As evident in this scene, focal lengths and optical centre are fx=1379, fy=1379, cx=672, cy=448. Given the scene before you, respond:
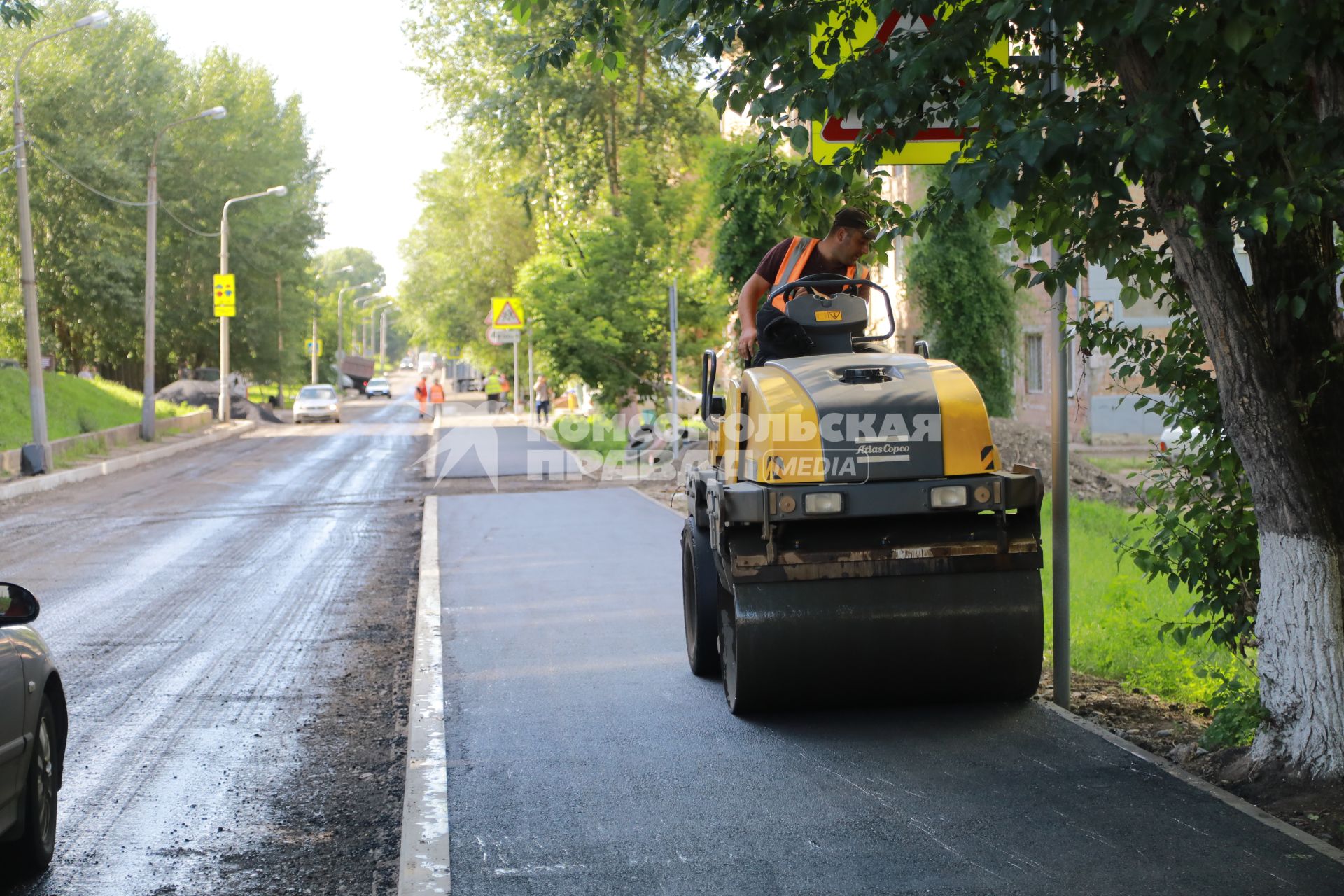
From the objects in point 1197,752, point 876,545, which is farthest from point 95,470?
point 1197,752

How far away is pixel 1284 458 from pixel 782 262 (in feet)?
9.46

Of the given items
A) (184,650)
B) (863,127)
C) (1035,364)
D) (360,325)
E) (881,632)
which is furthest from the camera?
(360,325)

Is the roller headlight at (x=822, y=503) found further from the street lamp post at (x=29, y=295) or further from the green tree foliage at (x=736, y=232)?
the street lamp post at (x=29, y=295)

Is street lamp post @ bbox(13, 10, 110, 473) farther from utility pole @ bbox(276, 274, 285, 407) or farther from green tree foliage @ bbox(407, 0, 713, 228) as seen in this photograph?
utility pole @ bbox(276, 274, 285, 407)

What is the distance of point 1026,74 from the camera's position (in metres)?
5.42

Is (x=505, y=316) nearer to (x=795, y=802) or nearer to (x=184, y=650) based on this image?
(x=184, y=650)

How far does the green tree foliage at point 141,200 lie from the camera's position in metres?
44.1

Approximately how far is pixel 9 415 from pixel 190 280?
25147 mm

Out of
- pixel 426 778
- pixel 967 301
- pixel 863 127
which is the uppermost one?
pixel 967 301

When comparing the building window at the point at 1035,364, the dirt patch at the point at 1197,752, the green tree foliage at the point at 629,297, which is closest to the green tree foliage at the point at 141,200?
the green tree foliage at the point at 629,297

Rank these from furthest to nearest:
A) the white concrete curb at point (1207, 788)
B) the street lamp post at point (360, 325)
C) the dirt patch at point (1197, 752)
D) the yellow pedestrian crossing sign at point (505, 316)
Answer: the street lamp post at point (360, 325) → the yellow pedestrian crossing sign at point (505, 316) → the dirt patch at point (1197, 752) → the white concrete curb at point (1207, 788)

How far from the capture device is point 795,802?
17.5 feet

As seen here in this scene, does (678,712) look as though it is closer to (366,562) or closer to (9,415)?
(366,562)

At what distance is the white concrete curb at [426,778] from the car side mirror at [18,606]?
59.5 inches
